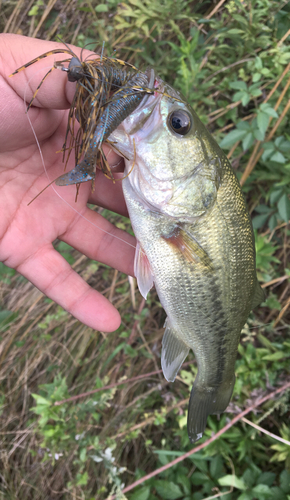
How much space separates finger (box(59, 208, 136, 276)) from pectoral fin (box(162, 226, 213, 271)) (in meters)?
0.46

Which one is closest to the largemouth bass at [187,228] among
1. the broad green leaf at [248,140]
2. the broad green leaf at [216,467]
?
the broad green leaf at [248,140]

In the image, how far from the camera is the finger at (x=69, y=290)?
1.77 metres

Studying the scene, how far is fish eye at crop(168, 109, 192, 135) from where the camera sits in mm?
1358

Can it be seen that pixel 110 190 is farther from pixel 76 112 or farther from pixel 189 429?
pixel 189 429

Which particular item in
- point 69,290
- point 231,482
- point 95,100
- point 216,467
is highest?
point 95,100

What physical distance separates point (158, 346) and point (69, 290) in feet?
4.16

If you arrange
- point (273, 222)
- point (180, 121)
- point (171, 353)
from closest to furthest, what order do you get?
point (180, 121)
point (171, 353)
point (273, 222)

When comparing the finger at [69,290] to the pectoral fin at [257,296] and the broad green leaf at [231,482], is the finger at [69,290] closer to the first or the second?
the pectoral fin at [257,296]

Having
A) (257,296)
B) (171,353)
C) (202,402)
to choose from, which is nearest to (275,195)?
(257,296)

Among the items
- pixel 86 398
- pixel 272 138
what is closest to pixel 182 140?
pixel 272 138

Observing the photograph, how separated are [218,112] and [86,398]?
2.67 meters

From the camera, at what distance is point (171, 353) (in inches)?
68.3

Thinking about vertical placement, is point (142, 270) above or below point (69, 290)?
above

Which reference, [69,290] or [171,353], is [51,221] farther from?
[171,353]
